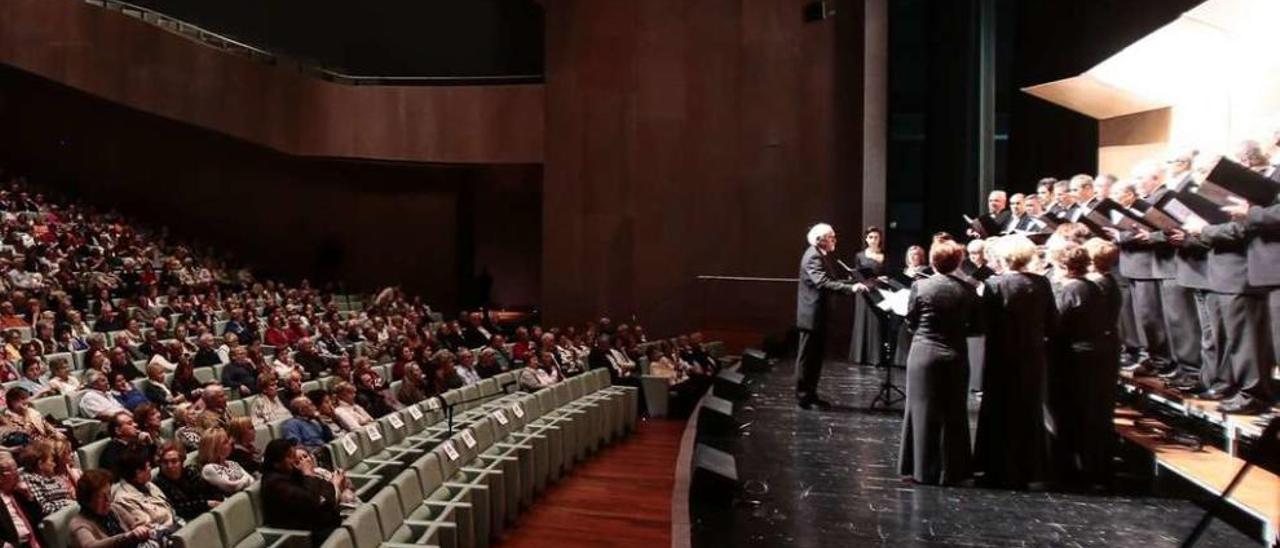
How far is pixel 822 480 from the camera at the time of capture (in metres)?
3.63

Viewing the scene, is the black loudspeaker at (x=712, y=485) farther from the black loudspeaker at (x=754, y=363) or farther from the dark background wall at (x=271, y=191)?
the dark background wall at (x=271, y=191)

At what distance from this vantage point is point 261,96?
1223 cm

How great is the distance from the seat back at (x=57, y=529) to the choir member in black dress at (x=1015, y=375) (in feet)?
10.3

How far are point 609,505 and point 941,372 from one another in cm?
234

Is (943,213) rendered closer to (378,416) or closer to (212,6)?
(378,416)

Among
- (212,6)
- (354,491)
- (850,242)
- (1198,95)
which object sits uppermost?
(212,6)

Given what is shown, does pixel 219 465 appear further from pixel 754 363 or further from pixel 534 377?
pixel 754 363

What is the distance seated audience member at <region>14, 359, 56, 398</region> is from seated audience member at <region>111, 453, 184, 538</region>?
205 cm

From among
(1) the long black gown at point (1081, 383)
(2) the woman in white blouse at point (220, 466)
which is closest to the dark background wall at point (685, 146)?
(1) the long black gown at point (1081, 383)

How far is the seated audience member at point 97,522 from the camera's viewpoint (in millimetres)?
3027

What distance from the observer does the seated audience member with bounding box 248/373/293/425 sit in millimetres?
5129

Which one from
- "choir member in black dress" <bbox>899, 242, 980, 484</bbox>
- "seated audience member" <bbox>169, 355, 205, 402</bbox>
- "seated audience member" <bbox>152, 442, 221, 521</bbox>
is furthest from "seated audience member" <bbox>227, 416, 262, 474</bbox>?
"choir member in black dress" <bbox>899, 242, 980, 484</bbox>

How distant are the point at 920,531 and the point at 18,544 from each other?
285 cm

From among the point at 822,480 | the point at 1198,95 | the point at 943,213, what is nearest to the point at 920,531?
the point at 822,480
